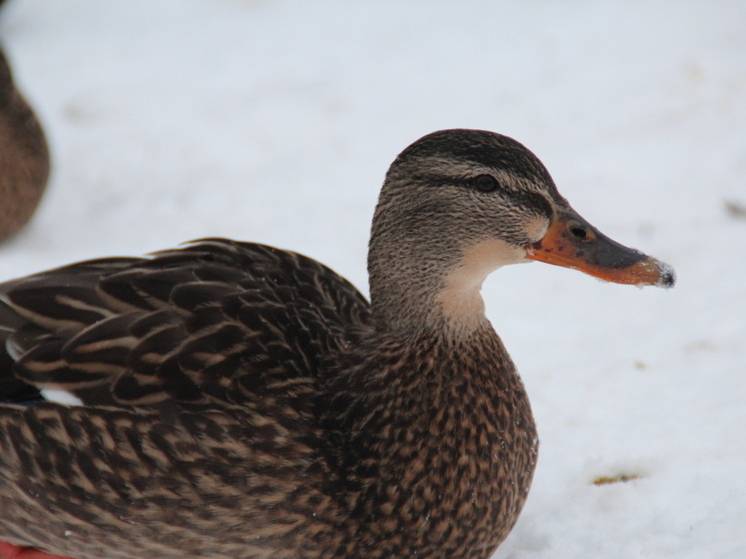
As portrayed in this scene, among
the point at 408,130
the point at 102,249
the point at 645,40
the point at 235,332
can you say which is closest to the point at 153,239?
the point at 102,249

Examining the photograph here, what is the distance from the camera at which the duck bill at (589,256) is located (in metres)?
3.17

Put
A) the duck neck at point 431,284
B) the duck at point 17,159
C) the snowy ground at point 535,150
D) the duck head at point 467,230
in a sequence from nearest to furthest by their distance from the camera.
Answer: the duck head at point 467,230 < the duck neck at point 431,284 < the snowy ground at point 535,150 < the duck at point 17,159

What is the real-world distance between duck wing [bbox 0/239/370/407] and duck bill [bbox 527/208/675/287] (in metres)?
0.62

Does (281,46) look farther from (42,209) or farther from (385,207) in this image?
(385,207)

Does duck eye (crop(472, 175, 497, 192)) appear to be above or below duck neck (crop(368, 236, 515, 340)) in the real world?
above

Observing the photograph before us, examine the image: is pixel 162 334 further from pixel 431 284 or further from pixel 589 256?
pixel 589 256

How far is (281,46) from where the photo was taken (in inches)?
252

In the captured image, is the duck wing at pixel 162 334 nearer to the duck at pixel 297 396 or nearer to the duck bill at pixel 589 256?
the duck at pixel 297 396

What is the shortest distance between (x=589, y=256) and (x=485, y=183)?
33 centimetres

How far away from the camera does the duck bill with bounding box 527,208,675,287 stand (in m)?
3.17

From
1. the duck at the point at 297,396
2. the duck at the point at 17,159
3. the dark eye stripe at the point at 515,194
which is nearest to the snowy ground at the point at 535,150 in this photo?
the duck at the point at 17,159

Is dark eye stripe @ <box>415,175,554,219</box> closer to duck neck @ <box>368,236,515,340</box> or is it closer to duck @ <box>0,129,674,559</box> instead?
duck @ <box>0,129,674,559</box>

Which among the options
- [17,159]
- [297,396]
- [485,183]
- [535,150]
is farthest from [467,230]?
[17,159]

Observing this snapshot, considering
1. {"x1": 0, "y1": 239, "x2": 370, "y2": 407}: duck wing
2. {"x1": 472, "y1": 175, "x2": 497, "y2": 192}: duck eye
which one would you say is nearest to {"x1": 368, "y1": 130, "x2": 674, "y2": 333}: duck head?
{"x1": 472, "y1": 175, "x2": 497, "y2": 192}: duck eye
